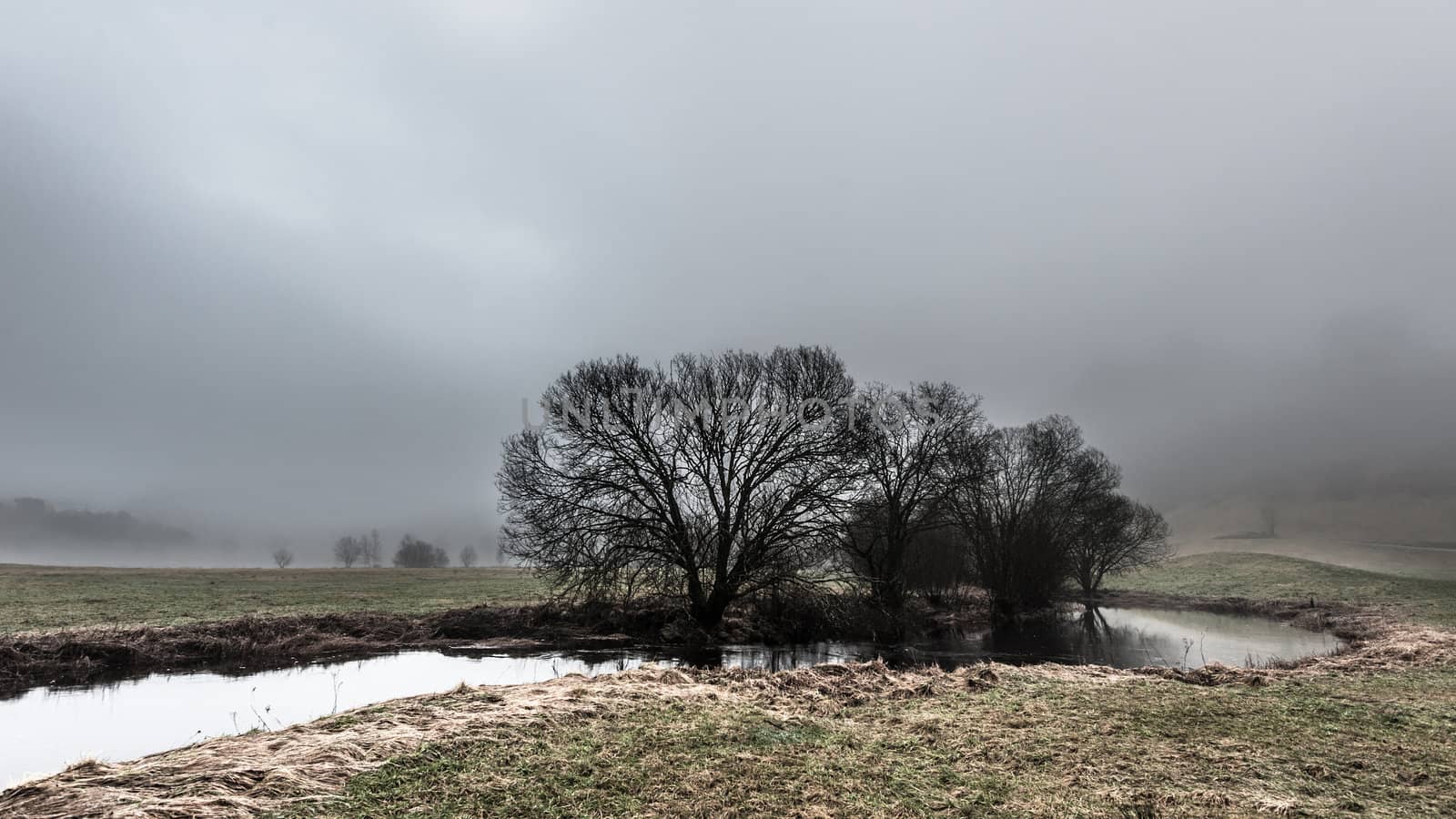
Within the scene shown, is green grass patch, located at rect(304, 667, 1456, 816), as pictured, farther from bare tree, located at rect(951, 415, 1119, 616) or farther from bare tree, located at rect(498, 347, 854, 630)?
bare tree, located at rect(951, 415, 1119, 616)

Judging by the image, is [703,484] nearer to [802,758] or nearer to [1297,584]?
[802,758]

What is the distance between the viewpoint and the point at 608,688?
945 cm

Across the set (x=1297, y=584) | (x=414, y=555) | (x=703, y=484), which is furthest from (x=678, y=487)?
(x=414, y=555)

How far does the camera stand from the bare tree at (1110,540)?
133 ft

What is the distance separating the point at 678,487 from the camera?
77.0ft

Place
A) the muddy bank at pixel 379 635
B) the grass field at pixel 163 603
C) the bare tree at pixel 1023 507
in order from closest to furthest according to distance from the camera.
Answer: the muddy bank at pixel 379 635
the grass field at pixel 163 603
the bare tree at pixel 1023 507

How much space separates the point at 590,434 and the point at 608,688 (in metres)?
14.6

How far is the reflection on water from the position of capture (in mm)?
9031

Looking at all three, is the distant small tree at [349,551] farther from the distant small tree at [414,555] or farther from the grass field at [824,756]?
the grass field at [824,756]

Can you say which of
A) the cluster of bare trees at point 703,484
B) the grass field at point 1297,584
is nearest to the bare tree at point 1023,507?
the cluster of bare trees at point 703,484

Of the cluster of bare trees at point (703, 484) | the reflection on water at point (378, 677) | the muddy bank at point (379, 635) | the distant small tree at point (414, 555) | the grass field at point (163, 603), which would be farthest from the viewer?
the distant small tree at point (414, 555)

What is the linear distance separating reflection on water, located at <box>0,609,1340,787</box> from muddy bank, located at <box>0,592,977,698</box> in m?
1.09

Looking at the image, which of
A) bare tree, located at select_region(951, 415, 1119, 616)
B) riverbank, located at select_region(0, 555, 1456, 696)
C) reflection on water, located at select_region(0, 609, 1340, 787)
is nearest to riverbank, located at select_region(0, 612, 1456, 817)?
reflection on water, located at select_region(0, 609, 1340, 787)

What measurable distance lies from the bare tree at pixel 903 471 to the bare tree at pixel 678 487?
3.86m
